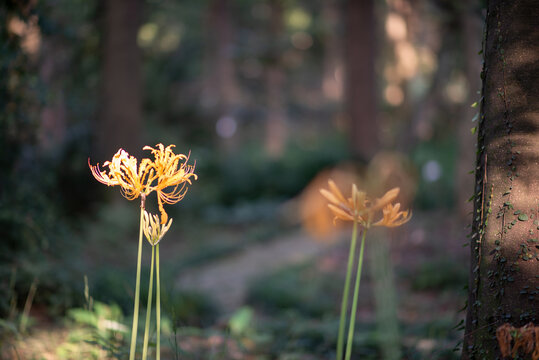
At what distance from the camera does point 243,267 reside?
7.54 metres

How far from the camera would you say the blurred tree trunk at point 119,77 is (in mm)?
9633

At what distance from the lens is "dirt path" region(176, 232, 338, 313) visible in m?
5.96

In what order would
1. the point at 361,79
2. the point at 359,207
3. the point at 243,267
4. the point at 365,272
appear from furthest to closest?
1. the point at 361,79
2. the point at 243,267
3. the point at 365,272
4. the point at 359,207

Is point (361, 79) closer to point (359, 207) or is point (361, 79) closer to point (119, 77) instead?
point (119, 77)

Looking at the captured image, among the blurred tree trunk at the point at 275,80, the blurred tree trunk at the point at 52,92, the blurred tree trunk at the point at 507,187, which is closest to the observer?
the blurred tree trunk at the point at 507,187

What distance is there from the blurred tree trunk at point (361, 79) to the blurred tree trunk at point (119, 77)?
530 cm

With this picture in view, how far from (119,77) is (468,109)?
258 inches

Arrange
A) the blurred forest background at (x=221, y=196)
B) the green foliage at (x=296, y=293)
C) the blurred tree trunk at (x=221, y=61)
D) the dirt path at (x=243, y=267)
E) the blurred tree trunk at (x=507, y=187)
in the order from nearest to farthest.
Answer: the blurred tree trunk at (x=507, y=187) < the blurred forest background at (x=221, y=196) < the green foliage at (x=296, y=293) < the dirt path at (x=243, y=267) < the blurred tree trunk at (x=221, y=61)

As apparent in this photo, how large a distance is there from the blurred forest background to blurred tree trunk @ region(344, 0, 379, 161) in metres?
0.05

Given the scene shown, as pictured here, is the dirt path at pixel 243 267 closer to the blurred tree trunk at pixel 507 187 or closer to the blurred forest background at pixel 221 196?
the blurred forest background at pixel 221 196

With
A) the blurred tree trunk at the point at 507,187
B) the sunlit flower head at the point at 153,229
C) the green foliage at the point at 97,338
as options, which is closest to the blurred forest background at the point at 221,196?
the green foliage at the point at 97,338

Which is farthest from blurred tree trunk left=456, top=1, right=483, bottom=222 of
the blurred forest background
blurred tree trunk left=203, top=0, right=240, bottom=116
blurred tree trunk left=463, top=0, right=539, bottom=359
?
blurred tree trunk left=203, top=0, right=240, bottom=116

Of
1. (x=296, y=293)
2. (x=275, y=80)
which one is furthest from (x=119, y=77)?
(x=275, y=80)

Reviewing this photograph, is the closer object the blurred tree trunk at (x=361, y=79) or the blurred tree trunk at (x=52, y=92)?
the blurred tree trunk at (x=52, y=92)
